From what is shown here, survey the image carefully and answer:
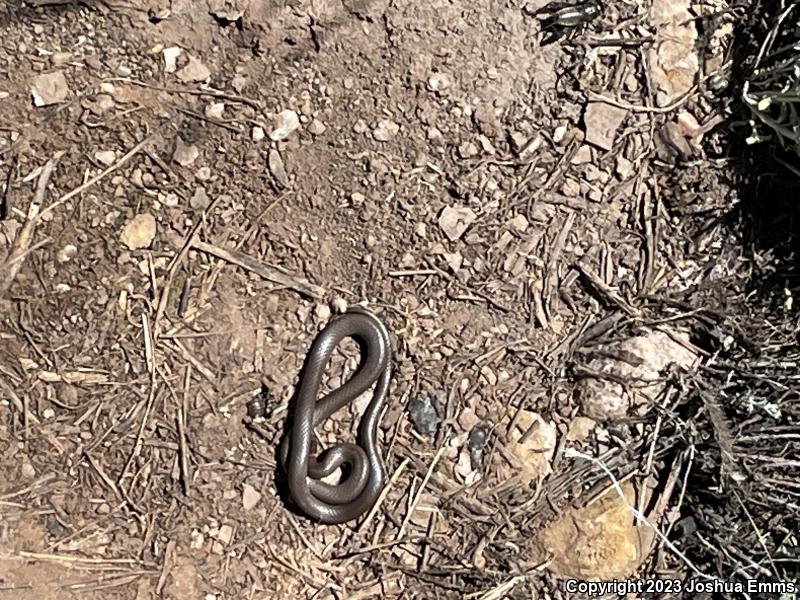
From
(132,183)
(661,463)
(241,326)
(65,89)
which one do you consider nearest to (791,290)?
(661,463)

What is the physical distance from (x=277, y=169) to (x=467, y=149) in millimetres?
922

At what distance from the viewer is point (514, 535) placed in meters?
4.18

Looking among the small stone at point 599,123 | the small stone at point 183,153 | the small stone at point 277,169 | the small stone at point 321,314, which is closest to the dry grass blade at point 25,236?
the small stone at point 183,153

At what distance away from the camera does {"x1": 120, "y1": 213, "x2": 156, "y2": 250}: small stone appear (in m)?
4.11

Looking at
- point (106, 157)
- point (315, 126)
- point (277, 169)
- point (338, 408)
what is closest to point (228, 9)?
point (315, 126)

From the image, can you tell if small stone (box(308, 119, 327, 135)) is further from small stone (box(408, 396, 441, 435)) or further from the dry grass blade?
small stone (box(408, 396, 441, 435))

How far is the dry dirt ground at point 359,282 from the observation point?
4.04 metres

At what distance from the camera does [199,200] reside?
4.14 m

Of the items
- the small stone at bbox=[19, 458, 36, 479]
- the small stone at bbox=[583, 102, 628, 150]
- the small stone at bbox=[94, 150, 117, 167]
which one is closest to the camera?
the small stone at bbox=[19, 458, 36, 479]

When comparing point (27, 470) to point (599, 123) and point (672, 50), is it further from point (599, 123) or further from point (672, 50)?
point (672, 50)

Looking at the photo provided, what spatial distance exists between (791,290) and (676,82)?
1.17 m

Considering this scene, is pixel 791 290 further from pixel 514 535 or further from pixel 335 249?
pixel 335 249

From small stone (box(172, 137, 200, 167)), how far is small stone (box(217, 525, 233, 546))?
173cm

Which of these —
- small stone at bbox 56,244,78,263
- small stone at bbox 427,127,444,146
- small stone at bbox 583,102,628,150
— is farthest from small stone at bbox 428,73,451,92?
small stone at bbox 56,244,78,263
